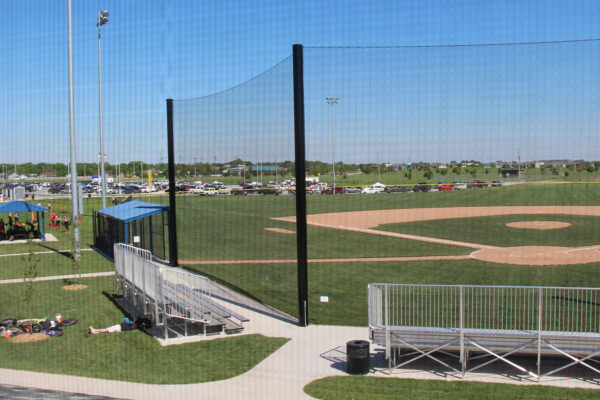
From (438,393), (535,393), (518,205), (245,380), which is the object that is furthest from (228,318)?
(518,205)

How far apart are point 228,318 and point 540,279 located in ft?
29.9

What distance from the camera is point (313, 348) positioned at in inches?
345

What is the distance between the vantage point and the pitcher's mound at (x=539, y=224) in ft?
88.3

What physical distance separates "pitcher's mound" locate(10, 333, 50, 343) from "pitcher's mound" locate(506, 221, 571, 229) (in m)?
23.7

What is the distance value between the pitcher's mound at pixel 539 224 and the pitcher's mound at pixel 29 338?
2366 cm

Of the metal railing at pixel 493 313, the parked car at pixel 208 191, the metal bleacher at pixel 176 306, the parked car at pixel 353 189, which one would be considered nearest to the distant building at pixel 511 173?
the metal railing at pixel 493 313

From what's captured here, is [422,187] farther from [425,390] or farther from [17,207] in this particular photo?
[425,390]

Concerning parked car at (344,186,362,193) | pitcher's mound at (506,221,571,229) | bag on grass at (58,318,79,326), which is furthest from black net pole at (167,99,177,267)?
pitcher's mound at (506,221,571,229)

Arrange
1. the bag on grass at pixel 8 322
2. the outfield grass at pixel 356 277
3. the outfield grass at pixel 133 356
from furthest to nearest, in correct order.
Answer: the outfield grass at pixel 356 277
the bag on grass at pixel 8 322
the outfield grass at pixel 133 356

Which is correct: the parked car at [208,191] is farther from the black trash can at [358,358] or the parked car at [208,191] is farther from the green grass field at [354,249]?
the black trash can at [358,358]

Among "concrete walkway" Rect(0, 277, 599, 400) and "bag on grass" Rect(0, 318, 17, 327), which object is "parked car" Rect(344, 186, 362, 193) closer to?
"bag on grass" Rect(0, 318, 17, 327)

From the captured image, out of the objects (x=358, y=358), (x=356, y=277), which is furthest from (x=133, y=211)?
(x=358, y=358)

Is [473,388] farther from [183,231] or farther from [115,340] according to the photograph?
[183,231]

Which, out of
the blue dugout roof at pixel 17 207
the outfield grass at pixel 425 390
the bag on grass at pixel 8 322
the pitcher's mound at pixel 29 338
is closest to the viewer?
the outfield grass at pixel 425 390
